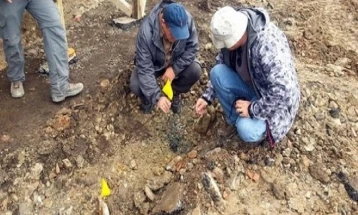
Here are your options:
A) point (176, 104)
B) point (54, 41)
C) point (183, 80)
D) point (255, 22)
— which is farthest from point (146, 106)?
point (255, 22)

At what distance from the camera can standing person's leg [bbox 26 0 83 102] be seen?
14.4ft

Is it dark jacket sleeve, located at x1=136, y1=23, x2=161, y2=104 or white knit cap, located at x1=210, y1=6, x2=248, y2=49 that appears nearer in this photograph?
white knit cap, located at x1=210, y1=6, x2=248, y2=49

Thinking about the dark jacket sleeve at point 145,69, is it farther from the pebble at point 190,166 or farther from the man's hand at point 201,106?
the pebble at point 190,166

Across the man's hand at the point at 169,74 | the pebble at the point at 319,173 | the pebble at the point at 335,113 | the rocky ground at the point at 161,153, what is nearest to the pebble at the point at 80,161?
the rocky ground at the point at 161,153

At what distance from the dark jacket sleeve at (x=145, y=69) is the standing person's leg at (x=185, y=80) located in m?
0.44

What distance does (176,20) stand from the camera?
391 centimetres

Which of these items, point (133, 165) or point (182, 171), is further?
point (133, 165)

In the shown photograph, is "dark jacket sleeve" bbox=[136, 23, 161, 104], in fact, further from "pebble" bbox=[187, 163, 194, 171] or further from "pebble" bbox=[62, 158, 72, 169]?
"pebble" bbox=[62, 158, 72, 169]

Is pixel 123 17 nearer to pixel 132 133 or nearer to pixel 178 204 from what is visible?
pixel 132 133

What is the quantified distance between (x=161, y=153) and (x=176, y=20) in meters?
1.35

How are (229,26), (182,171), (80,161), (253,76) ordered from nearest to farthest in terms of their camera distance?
(229,26), (253,76), (182,171), (80,161)

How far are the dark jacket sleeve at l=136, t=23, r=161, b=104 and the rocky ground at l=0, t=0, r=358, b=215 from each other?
604 millimetres

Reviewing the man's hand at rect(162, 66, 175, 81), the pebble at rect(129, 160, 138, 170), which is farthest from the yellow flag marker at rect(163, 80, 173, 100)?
the pebble at rect(129, 160, 138, 170)

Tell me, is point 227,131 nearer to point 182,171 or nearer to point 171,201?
point 182,171
